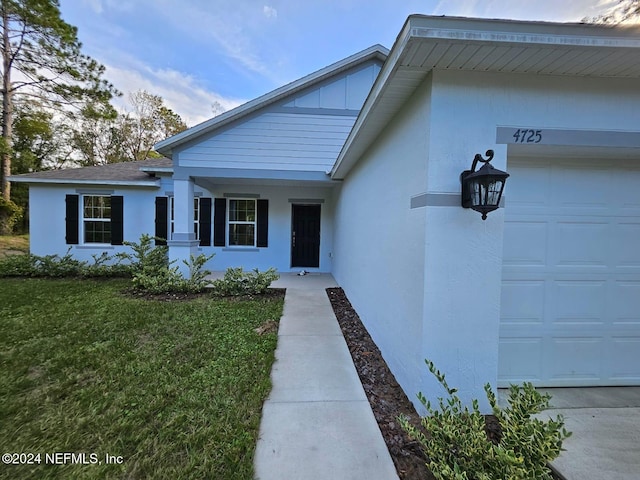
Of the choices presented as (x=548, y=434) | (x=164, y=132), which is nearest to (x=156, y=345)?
(x=548, y=434)

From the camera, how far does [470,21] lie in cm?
172

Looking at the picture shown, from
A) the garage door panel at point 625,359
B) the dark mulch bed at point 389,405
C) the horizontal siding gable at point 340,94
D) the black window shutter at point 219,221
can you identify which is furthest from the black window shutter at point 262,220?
the garage door panel at point 625,359

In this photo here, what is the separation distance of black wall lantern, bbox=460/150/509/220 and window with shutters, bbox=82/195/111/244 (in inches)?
403

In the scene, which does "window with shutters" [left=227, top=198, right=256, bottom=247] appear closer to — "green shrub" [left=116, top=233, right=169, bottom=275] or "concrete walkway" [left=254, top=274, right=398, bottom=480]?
"green shrub" [left=116, top=233, right=169, bottom=275]

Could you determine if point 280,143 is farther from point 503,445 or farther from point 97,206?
point 503,445

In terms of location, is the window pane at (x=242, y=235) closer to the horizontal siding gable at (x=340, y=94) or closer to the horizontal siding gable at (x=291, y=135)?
the horizontal siding gable at (x=291, y=135)

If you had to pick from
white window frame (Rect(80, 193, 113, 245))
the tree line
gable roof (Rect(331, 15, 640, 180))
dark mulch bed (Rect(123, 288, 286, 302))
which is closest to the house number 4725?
gable roof (Rect(331, 15, 640, 180))

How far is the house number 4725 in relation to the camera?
2162 mm

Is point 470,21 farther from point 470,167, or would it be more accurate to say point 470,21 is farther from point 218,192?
point 218,192

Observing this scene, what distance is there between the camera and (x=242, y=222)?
8.98m

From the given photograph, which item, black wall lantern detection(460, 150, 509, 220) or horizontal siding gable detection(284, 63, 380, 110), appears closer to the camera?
black wall lantern detection(460, 150, 509, 220)

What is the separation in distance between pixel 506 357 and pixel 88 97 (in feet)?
62.2

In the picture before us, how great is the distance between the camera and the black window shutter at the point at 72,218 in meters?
8.50

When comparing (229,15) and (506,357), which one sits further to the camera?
(229,15)
